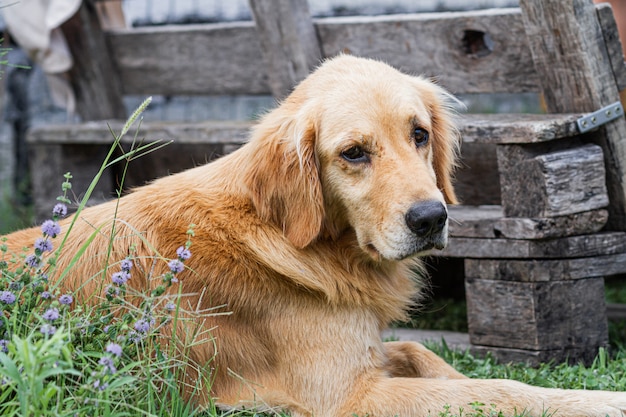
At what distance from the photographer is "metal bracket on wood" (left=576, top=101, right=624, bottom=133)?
3740 mm

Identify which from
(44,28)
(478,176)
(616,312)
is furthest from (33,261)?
(616,312)

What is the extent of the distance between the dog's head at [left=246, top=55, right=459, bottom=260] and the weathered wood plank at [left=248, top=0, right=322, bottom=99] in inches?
59.1

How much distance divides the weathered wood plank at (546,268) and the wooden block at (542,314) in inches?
1.1

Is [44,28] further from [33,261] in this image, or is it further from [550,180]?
[550,180]

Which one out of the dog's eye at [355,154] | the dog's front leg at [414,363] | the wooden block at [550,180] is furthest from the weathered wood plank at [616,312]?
the dog's eye at [355,154]

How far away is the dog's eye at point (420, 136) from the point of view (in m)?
3.13

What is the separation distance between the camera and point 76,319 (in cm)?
261

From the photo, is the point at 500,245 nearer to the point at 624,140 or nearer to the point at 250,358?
the point at 624,140

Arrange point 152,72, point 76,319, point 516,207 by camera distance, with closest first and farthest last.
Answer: point 76,319, point 516,207, point 152,72

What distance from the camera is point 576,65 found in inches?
148

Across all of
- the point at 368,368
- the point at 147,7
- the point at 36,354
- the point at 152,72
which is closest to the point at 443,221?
the point at 368,368

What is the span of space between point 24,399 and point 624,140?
2.93 m

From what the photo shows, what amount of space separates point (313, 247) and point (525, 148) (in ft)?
3.89

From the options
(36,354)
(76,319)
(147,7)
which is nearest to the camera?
(36,354)
